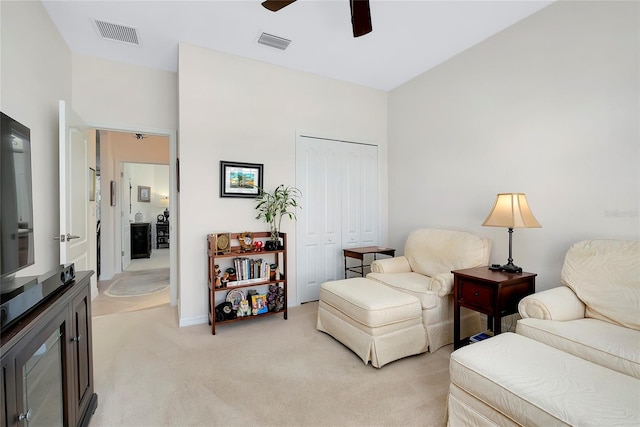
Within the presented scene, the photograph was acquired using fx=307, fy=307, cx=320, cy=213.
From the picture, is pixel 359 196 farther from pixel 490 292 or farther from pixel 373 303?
pixel 490 292

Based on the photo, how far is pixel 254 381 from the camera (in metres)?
2.09

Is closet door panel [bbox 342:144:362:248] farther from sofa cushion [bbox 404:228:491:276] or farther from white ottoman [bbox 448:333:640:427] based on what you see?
white ottoman [bbox 448:333:640:427]

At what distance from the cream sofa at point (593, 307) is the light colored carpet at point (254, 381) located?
749mm

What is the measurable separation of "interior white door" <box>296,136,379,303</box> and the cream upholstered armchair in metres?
0.84

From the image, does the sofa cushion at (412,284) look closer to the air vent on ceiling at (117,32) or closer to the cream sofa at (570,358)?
the cream sofa at (570,358)

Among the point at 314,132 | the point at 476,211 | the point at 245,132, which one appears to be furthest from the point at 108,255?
the point at 476,211

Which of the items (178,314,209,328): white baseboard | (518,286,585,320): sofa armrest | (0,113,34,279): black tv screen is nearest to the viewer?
(0,113,34,279): black tv screen

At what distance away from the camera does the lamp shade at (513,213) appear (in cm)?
235

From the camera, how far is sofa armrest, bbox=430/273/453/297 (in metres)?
2.54

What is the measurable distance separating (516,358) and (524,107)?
221cm

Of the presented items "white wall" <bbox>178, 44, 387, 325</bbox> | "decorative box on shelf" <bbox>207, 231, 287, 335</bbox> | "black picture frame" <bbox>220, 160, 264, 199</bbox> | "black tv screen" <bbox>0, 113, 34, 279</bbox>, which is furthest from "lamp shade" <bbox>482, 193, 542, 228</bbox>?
"black tv screen" <bbox>0, 113, 34, 279</bbox>

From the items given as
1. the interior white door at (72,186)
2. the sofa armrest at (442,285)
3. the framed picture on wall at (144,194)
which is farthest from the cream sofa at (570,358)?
the framed picture on wall at (144,194)

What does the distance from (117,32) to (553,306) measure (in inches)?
162

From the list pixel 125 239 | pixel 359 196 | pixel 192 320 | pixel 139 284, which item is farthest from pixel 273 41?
pixel 125 239
